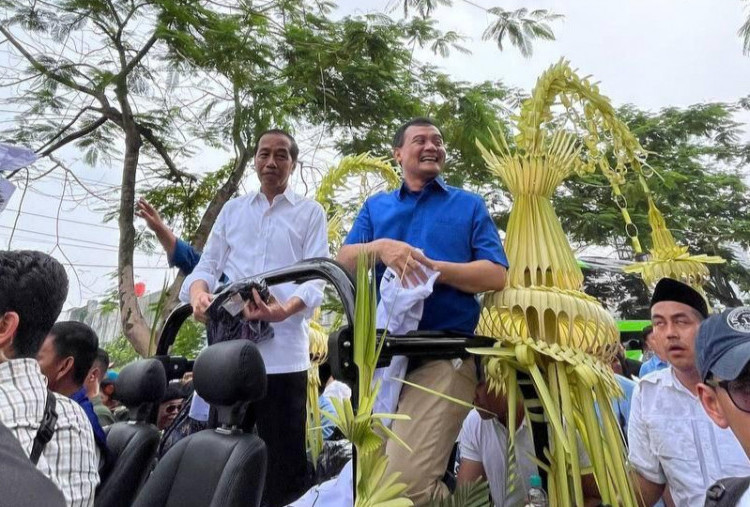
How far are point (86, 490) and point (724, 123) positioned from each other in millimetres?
13888

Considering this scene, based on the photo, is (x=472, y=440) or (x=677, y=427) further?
(x=472, y=440)

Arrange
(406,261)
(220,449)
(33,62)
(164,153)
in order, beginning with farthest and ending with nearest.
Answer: (164,153)
(33,62)
(406,261)
(220,449)

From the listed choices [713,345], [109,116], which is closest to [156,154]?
[109,116]

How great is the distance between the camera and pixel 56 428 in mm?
1716

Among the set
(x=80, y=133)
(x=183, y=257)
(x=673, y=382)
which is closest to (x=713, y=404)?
(x=673, y=382)

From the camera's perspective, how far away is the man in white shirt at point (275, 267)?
2.66 metres

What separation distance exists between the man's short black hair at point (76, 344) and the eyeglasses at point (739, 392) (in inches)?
84.4

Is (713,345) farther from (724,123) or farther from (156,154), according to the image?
(724,123)

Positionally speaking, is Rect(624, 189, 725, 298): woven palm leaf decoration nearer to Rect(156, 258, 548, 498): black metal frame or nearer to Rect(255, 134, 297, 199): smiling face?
Rect(156, 258, 548, 498): black metal frame

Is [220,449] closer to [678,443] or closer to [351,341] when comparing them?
[351,341]

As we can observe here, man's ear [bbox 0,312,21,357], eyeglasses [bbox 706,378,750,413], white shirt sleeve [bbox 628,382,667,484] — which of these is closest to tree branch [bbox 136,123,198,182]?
white shirt sleeve [bbox 628,382,667,484]

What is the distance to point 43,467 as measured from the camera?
1646mm

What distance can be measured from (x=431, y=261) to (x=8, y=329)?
1219 mm

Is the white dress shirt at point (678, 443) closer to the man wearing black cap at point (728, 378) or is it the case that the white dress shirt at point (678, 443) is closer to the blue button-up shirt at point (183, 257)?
the man wearing black cap at point (728, 378)
